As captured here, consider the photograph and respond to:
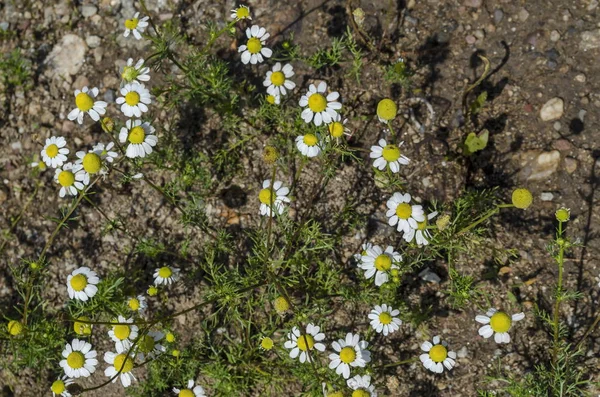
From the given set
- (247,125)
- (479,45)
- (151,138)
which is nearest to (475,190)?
(479,45)

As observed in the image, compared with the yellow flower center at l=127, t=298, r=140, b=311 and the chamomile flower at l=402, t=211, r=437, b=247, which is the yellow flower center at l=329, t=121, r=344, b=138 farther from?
the yellow flower center at l=127, t=298, r=140, b=311

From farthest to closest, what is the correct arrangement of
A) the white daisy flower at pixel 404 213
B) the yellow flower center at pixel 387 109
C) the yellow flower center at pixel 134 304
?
1. the yellow flower center at pixel 134 304
2. the white daisy flower at pixel 404 213
3. the yellow flower center at pixel 387 109

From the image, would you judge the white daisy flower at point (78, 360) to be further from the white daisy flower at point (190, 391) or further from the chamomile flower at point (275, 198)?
the chamomile flower at point (275, 198)

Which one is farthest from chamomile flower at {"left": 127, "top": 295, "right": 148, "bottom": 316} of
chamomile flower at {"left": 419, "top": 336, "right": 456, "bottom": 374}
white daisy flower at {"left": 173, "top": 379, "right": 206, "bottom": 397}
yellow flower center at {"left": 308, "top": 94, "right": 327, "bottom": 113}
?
chamomile flower at {"left": 419, "top": 336, "right": 456, "bottom": 374}

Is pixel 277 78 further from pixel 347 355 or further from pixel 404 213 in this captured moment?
pixel 347 355

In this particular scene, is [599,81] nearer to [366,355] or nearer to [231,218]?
[366,355]

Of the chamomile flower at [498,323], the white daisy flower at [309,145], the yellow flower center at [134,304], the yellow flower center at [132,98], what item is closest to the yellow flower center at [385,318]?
the chamomile flower at [498,323]
